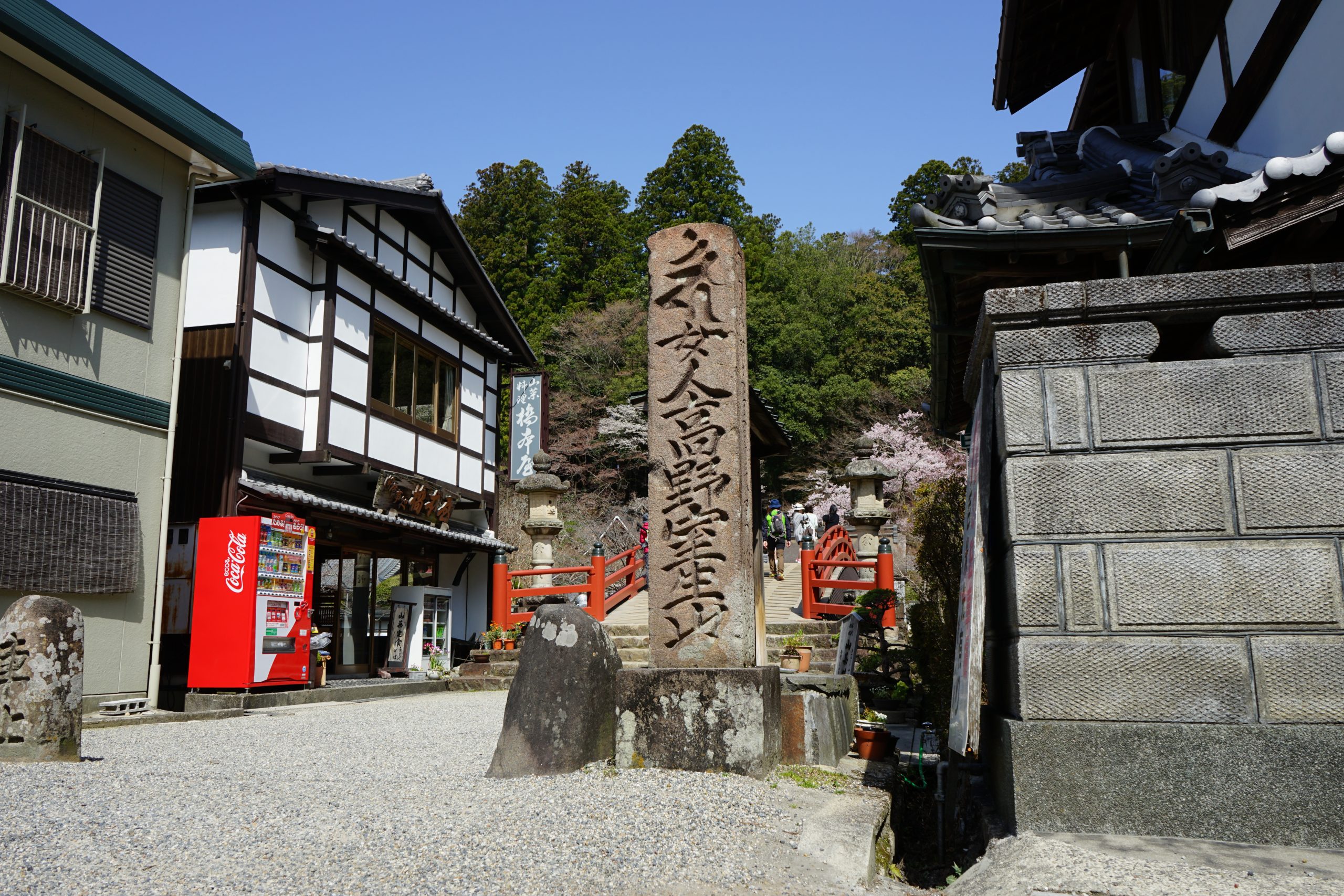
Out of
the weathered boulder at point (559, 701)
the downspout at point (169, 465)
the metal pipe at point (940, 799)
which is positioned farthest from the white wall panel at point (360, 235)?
the metal pipe at point (940, 799)

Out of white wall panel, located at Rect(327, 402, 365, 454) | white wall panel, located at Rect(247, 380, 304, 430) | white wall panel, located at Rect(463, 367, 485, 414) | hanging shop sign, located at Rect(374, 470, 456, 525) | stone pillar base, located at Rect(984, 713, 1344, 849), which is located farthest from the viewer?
white wall panel, located at Rect(463, 367, 485, 414)

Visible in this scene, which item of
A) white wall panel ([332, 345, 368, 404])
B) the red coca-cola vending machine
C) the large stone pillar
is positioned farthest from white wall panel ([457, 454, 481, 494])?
the large stone pillar

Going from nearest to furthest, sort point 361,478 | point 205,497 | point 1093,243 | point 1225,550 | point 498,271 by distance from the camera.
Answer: point 1225,550, point 1093,243, point 205,497, point 361,478, point 498,271

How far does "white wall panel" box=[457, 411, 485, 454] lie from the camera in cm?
1991

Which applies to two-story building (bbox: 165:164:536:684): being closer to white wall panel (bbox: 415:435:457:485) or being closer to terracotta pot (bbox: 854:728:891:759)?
white wall panel (bbox: 415:435:457:485)

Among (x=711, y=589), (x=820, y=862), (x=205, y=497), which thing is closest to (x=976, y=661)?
(x=820, y=862)

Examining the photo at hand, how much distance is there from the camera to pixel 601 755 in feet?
19.4

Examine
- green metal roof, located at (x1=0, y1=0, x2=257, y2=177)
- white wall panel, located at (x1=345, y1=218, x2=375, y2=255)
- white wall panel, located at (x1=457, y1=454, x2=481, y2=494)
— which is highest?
white wall panel, located at (x1=345, y1=218, x2=375, y2=255)

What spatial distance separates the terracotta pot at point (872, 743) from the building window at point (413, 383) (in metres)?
12.2

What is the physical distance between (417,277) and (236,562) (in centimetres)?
842

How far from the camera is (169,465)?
39.0 ft

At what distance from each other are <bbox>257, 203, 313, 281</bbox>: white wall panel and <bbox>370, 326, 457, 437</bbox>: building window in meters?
1.87

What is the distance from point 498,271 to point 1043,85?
28146 millimetres

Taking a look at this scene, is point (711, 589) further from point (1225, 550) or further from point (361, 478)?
point (361, 478)
